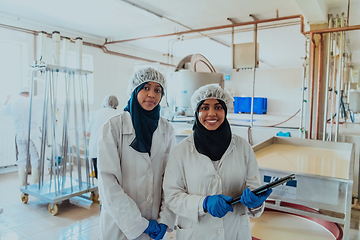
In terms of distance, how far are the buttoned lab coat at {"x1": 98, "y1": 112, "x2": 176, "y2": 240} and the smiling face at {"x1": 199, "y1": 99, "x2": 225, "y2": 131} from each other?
263 mm

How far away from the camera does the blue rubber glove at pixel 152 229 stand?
3.92 feet

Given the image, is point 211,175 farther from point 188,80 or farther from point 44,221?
point 188,80

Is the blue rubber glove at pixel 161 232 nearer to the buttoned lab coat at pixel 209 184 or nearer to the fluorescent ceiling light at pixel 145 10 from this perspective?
the buttoned lab coat at pixel 209 184

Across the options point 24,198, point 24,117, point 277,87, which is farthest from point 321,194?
point 277,87

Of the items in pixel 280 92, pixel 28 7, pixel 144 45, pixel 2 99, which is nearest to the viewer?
pixel 28 7

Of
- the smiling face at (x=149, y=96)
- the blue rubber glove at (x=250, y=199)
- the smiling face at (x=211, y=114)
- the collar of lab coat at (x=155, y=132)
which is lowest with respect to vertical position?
the blue rubber glove at (x=250, y=199)

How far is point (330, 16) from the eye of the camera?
308 centimetres

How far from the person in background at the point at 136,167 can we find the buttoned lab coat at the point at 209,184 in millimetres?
147

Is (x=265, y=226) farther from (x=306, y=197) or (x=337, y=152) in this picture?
(x=337, y=152)

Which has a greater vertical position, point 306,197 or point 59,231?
point 306,197

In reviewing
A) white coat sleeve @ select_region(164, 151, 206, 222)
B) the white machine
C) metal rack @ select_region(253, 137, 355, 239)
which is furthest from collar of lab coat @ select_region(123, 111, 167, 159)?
the white machine

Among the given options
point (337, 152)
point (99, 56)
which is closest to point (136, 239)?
point (337, 152)

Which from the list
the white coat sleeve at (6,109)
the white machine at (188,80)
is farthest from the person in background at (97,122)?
the white coat sleeve at (6,109)

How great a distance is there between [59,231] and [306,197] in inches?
87.0
